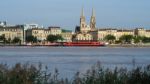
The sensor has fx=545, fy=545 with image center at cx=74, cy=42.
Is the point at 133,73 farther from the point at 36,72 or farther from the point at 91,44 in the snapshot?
the point at 91,44

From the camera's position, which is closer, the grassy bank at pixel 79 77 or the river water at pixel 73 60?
the grassy bank at pixel 79 77

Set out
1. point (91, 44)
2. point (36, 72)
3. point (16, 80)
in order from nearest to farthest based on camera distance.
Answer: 1. point (16, 80)
2. point (36, 72)
3. point (91, 44)

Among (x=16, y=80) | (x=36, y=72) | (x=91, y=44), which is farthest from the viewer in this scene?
(x=91, y=44)

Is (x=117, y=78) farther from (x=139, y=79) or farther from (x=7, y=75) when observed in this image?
(x=7, y=75)

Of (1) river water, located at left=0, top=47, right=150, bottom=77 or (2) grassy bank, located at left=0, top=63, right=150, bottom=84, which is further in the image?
(1) river water, located at left=0, top=47, right=150, bottom=77

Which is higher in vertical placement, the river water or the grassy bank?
the grassy bank

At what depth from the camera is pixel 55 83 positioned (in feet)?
52.2

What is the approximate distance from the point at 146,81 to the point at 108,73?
3.82ft

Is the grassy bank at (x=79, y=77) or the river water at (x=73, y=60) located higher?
the grassy bank at (x=79, y=77)

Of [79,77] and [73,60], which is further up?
[79,77]

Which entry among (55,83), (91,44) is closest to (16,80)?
(55,83)

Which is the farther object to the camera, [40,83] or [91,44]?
[91,44]

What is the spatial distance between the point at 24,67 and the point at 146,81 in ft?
11.6

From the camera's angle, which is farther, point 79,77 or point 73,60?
point 73,60
